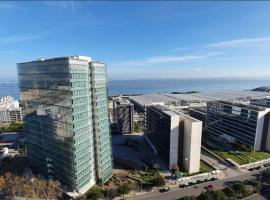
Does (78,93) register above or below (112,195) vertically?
above

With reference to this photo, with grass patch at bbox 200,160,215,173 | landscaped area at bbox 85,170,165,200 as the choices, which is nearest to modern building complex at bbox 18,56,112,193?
landscaped area at bbox 85,170,165,200

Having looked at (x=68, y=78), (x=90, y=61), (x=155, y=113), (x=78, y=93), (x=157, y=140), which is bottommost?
(x=157, y=140)

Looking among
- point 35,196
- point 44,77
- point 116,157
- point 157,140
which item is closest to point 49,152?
point 35,196

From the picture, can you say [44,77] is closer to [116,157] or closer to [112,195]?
[112,195]

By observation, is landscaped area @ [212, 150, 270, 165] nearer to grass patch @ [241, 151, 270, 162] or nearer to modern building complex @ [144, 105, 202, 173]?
grass patch @ [241, 151, 270, 162]

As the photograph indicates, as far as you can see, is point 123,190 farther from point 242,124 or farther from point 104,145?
point 242,124

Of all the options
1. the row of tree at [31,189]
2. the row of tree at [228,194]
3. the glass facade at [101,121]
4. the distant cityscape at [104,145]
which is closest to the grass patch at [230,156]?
the distant cityscape at [104,145]
